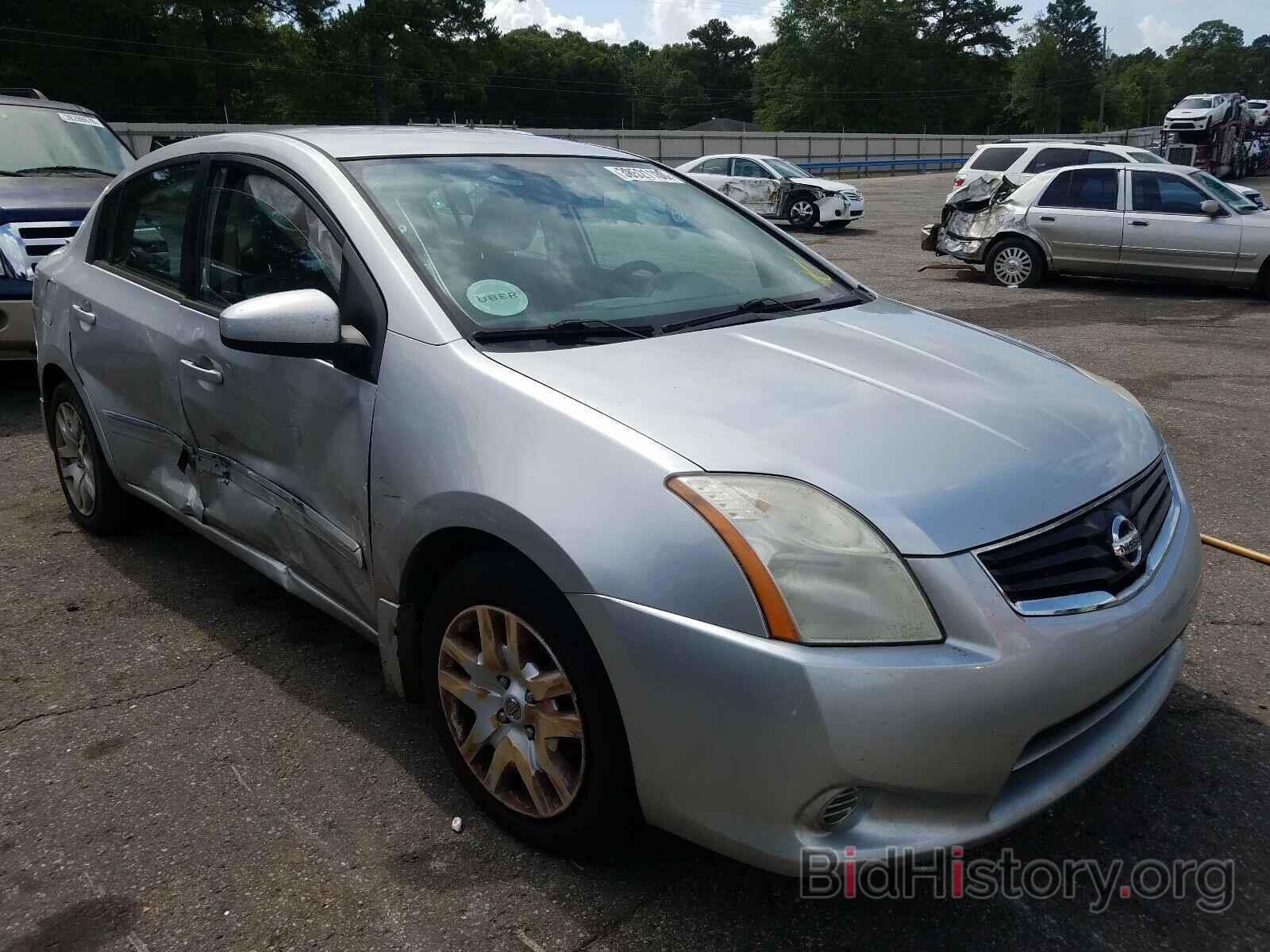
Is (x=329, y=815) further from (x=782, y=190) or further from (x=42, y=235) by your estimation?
(x=782, y=190)

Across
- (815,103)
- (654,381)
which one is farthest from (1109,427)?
(815,103)

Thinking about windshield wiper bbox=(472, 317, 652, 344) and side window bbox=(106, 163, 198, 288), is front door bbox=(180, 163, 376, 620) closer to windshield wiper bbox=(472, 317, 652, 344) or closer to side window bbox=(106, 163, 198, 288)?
side window bbox=(106, 163, 198, 288)

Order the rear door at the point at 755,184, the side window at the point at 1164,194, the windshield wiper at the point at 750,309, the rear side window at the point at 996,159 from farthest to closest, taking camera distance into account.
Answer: the rear door at the point at 755,184 → the rear side window at the point at 996,159 → the side window at the point at 1164,194 → the windshield wiper at the point at 750,309

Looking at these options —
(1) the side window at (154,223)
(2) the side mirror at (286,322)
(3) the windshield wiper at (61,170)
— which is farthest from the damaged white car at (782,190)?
(2) the side mirror at (286,322)

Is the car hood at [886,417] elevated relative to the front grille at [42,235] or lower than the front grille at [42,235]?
lower

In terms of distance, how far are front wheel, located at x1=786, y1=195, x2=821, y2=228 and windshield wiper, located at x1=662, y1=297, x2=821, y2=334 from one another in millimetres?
18304

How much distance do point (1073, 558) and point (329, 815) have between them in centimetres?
186

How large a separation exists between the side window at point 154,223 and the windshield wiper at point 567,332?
1.52m

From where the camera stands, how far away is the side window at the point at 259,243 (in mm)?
2953

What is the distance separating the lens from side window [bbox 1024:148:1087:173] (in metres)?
16.8

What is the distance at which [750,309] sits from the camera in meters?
3.07

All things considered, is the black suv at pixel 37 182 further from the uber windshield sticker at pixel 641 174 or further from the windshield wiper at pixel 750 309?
the windshield wiper at pixel 750 309

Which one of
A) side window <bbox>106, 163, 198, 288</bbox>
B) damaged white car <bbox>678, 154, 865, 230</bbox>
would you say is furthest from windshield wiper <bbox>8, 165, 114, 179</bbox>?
damaged white car <bbox>678, 154, 865, 230</bbox>

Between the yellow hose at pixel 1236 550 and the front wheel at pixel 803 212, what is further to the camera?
the front wheel at pixel 803 212
